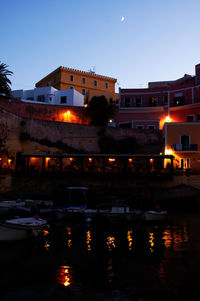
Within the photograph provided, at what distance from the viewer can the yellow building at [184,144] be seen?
33625 mm

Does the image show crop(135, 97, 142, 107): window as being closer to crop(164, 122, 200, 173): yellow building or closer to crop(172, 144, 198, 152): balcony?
crop(164, 122, 200, 173): yellow building

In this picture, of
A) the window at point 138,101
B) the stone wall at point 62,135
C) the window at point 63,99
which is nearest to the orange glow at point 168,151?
the stone wall at point 62,135

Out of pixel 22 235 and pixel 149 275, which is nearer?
pixel 149 275

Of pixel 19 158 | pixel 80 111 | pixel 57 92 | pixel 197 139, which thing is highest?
pixel 57 92

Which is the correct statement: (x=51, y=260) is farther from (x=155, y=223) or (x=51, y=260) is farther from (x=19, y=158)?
(x=19, y=158)

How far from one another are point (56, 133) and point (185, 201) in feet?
74.3

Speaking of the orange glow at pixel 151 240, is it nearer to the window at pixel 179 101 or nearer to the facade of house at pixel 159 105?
the facade of house at pixel 159 105

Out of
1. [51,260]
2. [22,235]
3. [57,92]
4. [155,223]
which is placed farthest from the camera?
[57,92]

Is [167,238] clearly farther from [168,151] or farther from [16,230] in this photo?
[168,151]

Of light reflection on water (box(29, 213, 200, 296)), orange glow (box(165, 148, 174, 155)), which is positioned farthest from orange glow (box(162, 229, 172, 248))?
orange glow (box(165, 148, 174, 155))

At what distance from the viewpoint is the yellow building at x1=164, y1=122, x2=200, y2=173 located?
33.6 meters

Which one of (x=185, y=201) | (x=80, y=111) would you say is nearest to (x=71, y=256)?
(x=185, y=201)

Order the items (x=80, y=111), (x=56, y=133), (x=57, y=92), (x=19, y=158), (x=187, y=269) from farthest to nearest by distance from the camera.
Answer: (x=57, y=92), (x=80, y=111), (x=56, y=133), (x=19, y=158), (x=187, y=269)

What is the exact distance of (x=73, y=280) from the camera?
10047 mm
